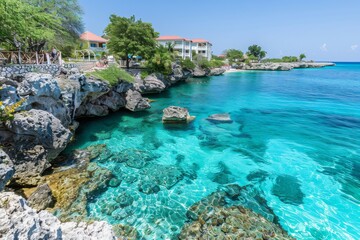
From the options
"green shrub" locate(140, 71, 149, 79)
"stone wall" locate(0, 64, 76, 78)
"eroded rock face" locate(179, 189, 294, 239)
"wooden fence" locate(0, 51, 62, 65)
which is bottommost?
"eroded rock face" locate(179, 189, 294, 239)

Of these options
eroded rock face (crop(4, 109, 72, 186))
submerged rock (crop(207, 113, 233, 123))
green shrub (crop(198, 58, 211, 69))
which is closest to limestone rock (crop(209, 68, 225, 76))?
green shrub (crop(198, 58, 211, 69))

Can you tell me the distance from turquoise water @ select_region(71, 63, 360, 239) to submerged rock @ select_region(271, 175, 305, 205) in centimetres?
5

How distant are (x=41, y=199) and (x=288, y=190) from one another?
12.3 m

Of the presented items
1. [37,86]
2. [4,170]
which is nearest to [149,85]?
[37,86]

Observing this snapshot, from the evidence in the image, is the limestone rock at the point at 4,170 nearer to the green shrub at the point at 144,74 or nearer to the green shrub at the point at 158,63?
the green shrub at the point at 144,74

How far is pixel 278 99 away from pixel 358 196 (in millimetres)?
25778

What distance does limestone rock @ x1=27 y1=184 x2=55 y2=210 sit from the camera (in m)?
8.51

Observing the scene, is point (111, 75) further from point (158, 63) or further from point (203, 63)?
point (203, 63)

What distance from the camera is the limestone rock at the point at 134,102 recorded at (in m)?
24.3

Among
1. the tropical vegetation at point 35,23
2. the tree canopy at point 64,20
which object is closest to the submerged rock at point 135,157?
the tropical vegetation at point 35,23

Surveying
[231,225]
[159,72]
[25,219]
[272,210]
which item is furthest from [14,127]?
[159,72]

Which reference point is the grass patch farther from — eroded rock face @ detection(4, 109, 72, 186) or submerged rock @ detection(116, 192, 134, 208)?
submerged rock @ detection(116, 192, 134, 208)

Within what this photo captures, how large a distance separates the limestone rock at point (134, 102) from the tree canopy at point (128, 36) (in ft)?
39.2

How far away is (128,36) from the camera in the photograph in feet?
112
